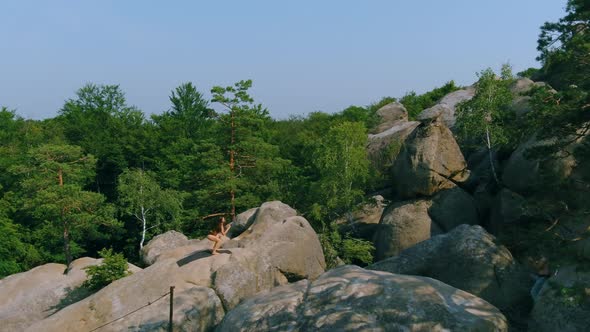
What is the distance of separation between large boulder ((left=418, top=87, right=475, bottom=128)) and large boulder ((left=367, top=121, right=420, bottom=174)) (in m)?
1.91

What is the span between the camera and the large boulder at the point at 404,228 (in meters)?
26.6

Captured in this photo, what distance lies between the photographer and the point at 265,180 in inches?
1406

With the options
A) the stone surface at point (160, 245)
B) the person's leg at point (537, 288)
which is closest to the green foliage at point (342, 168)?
the stone surface at point (160, 245)

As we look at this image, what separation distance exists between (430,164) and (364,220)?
5.54 metres

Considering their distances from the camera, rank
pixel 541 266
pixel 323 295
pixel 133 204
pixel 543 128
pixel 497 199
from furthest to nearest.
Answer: pixel 133 204 → pixel 497 199 → pixel 541 266 → pixel 543 128 → pixel 323 295

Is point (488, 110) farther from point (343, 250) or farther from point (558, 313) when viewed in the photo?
point (558, 313)

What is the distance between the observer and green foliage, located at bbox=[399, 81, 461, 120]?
50250 millimetres

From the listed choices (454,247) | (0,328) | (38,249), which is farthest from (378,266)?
(38,249)

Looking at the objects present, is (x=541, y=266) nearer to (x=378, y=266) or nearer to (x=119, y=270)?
(x=378, y=266)

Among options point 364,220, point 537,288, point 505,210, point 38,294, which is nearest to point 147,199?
point 38,294

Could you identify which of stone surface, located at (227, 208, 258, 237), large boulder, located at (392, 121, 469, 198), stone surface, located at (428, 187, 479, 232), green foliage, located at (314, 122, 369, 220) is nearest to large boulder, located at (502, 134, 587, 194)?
stone surface, located at (428, 187, 479, 232)

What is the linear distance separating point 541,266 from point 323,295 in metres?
11.5

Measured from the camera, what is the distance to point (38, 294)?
23.5m

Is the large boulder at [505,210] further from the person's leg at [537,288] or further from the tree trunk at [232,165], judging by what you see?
the tree trunk at [232,165]
